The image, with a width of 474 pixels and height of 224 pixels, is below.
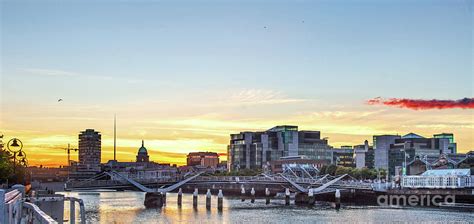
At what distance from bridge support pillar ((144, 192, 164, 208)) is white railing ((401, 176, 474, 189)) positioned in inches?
1786

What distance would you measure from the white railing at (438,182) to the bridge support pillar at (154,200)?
149 feet

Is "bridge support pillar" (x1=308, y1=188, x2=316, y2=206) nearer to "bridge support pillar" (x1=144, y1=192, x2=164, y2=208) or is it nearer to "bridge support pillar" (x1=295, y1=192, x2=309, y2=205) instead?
"bridge support pillar" (x1=295, y1=192, x2=309, y2=205)

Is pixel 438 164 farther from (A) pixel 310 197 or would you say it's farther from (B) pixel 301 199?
(A) pixel 310 197

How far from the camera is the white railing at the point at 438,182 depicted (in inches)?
4604

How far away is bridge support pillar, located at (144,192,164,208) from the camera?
98438 millimetres

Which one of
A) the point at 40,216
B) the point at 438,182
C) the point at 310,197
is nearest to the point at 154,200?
the point at 310,197

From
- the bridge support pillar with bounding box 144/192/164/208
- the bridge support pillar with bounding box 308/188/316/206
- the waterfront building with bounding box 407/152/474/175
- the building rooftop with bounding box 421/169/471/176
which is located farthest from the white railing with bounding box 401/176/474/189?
the bridge support pillar with bounding box 144/192/164/208

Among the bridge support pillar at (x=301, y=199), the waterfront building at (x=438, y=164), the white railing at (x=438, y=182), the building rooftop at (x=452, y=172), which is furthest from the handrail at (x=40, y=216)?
the waterfront building at (x=438, y=164)

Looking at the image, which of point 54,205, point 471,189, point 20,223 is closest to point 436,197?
point 471,189

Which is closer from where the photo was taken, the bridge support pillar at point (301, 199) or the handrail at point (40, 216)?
the handrail at point (40, 216)

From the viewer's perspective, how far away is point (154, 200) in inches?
3915

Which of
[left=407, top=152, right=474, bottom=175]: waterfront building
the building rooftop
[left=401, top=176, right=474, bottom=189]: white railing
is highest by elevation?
[left=407, top=152, right=474, bottom=175]: waterfront building

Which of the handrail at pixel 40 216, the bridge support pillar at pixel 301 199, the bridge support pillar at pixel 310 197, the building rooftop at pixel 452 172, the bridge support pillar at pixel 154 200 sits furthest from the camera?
the building rooftop at pixel 452 172

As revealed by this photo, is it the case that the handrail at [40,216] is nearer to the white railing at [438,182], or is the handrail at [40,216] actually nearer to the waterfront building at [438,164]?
the white railing at [438,182]
